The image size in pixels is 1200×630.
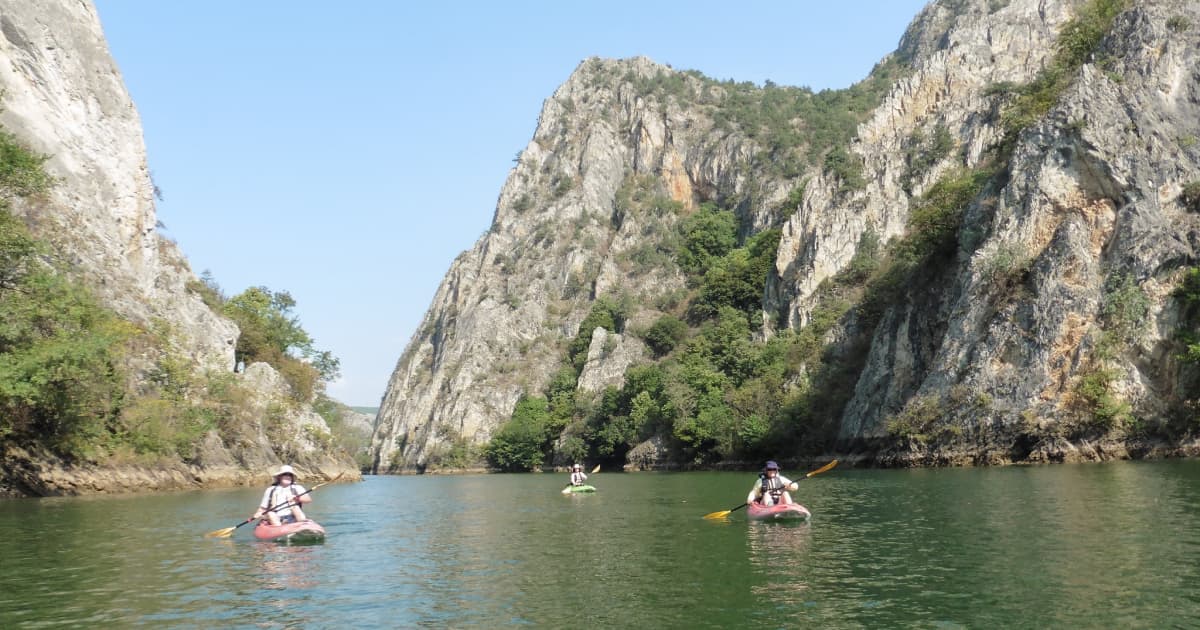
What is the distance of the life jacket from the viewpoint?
26.7 meters

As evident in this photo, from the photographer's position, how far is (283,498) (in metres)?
26.4

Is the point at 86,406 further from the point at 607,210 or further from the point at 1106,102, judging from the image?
the point at 607,210

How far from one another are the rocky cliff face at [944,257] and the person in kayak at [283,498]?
4195 centimetres

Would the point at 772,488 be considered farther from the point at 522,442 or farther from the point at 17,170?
the point at 522,442

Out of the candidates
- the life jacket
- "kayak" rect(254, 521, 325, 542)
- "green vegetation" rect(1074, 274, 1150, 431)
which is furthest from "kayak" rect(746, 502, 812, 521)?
"green vegetation" rect(1074, 274, 1150, 431)

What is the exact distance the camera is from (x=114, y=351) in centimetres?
4603

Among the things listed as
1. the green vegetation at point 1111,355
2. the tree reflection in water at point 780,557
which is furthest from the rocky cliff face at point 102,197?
the green vegetation at point 1111,355

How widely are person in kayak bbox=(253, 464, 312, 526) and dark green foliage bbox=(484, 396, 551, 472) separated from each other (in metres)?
91.8

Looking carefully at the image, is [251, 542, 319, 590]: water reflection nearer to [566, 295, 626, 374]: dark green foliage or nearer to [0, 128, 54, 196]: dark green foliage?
[0, 128, 54, 196]: dark green foliage

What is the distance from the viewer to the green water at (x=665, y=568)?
1336cm

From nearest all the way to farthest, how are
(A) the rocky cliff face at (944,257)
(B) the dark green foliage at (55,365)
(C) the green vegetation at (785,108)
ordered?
(B) the dark green foliage at (55,365) < (A) the rocky cliff face at (944,257) < (C) the green vegetation at (785,108)

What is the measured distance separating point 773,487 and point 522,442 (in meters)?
94.4

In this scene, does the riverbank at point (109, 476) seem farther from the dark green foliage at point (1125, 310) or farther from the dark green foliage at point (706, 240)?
the dark green foliage at point (706, 240)

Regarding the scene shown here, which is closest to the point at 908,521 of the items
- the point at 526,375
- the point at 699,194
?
the point at 526,375
